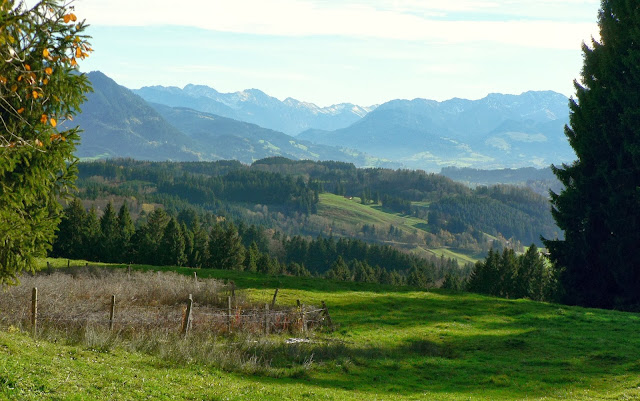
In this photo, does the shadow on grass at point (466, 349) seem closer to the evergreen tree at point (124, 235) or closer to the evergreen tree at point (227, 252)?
the evergreen tree at point (227, 252)

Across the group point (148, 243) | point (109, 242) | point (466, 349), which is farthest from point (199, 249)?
point (466, 349)

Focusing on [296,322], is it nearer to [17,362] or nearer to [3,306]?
[3,306]

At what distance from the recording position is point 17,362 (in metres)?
14.9

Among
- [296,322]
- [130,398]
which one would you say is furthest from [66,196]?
[296,322]

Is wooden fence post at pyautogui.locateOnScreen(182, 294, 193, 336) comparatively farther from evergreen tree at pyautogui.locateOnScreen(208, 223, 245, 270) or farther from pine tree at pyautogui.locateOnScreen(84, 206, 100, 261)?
pine tree at pyautogui.locateOnScreen(84, 206, 100, 261)

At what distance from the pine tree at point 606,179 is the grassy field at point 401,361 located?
705cm

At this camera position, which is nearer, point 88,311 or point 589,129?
point 88,311

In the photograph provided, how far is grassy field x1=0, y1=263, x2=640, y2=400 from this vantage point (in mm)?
15702

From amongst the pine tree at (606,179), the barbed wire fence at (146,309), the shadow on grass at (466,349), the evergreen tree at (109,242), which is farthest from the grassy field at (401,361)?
the evergreen tree at (109,242)

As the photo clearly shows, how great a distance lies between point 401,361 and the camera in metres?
26.1

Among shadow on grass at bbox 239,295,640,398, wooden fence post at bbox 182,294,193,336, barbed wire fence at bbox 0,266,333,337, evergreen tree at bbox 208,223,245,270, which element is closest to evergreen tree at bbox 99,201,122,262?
evergreen tree at bbox 208,223,245,270

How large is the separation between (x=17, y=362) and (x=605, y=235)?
144 feet

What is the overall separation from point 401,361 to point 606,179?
27.6m

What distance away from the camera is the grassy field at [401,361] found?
51.5 feet
